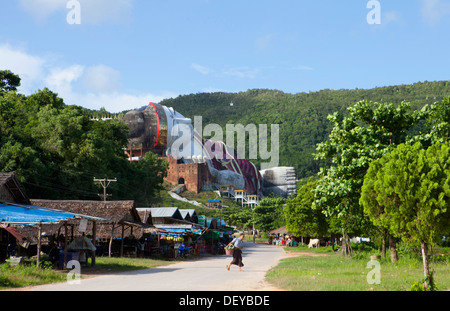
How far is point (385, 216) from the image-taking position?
16016mm

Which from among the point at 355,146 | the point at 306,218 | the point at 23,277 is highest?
the point at 355,146

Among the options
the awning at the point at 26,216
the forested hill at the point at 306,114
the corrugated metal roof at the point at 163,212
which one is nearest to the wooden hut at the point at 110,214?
the awning at the point at 26,216

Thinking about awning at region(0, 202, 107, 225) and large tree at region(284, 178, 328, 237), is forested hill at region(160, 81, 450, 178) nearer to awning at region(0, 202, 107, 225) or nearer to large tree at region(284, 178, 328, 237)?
large tree at region(284, 178, 328, 237)

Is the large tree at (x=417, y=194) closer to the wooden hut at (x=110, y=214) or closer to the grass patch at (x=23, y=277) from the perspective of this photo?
the grass patch at (x=23, y=277)

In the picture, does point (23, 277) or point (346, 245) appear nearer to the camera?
point (23, 277)

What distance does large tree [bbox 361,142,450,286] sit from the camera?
1419cm

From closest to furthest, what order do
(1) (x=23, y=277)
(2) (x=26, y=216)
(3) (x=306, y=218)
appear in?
(1) (x=23, y=277)
(2) (x=26, y=216)
(3) (x=306, y=218)

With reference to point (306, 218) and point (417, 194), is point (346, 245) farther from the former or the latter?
point (417, 194)

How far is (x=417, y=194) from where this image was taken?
1427 cm

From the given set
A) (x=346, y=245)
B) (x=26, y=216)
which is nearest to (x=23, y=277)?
(x=26, y=216)

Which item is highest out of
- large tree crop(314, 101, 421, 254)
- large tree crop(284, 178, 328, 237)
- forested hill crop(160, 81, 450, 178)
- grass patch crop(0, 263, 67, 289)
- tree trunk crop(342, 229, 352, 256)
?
forested hill crop(160, 81, 450, 178)

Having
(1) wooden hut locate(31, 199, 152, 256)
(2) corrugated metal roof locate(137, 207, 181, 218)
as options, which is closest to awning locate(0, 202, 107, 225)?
(1) wooden hut locate(31, 199, 152, 256)

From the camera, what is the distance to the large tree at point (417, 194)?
14.2 m
